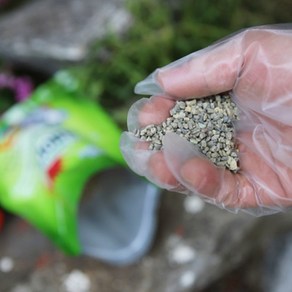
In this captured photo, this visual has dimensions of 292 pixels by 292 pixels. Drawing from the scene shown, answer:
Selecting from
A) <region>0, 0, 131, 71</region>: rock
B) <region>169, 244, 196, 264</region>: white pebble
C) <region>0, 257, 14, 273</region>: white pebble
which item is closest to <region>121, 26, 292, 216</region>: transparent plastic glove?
<region>169, 244, 196, 264</region>: white pebble

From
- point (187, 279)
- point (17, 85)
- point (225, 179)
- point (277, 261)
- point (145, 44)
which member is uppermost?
point (225, 179)

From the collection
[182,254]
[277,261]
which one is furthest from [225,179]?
[277,261]

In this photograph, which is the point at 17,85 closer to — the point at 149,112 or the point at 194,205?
the point at 194,205

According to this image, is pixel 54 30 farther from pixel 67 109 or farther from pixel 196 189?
pixel 196 189

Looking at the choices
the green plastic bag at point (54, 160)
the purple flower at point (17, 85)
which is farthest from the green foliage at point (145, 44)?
the purple flower at point (17, 85)

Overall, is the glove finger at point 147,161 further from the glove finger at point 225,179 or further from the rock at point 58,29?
the rock at point 58,29

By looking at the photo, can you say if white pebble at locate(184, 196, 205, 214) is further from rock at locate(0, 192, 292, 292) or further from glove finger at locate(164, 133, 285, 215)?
glove finger at locate(164, 133, 285, 215)

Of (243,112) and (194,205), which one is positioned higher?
(243,112)
